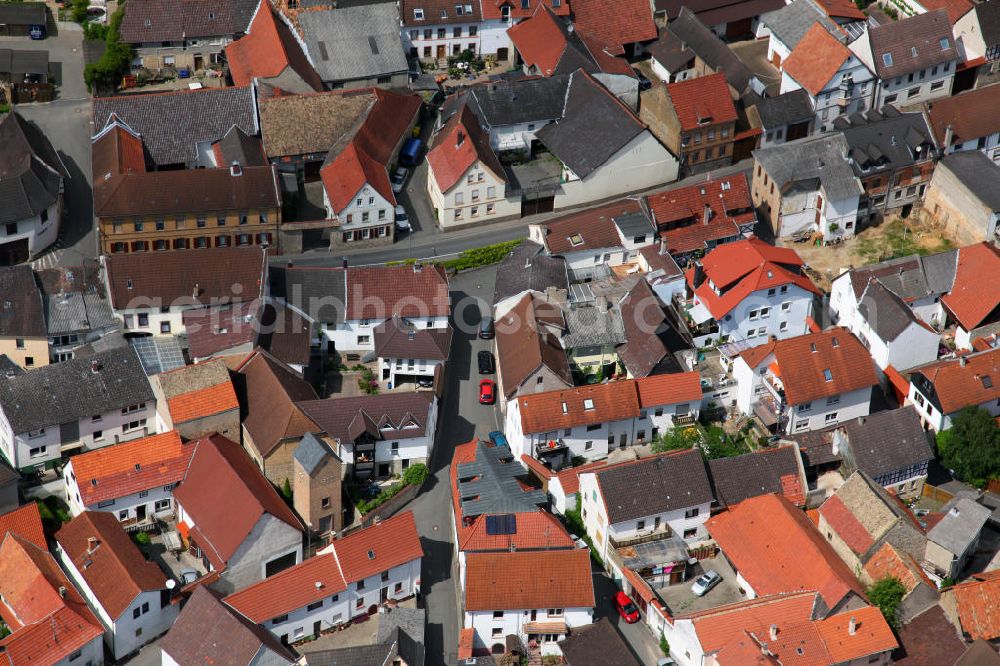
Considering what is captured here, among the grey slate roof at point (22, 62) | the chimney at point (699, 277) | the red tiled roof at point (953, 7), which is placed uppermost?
the red tiled roof at point (953, 7)

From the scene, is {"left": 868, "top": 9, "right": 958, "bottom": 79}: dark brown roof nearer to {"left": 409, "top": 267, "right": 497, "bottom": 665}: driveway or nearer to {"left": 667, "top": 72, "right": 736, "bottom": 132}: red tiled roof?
{"left": 667, "top": 72, "right": 736, "bottom": 132}: red tiled roof

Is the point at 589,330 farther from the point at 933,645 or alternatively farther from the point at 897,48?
the point at 897,48

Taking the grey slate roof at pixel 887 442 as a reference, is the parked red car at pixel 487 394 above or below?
below

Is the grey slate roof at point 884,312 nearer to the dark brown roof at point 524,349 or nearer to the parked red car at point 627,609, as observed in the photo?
the dark brown roof at point 524,349

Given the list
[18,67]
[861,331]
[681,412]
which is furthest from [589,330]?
[18,67]

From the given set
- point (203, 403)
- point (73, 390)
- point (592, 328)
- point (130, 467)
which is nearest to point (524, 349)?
point (592, 328)

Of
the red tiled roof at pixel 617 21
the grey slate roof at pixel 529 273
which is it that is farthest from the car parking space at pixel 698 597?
the red tiled roof at pixel 617 21
